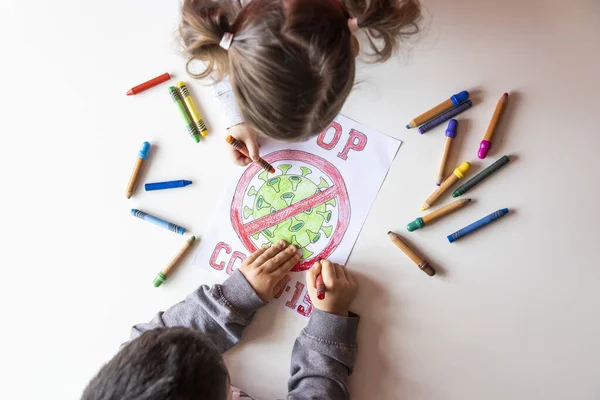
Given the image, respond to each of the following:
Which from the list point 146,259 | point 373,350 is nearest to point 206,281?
point 146,259

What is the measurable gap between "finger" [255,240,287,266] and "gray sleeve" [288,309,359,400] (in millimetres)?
119

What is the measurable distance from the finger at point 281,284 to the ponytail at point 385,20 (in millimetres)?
395

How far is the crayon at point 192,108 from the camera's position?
82cm

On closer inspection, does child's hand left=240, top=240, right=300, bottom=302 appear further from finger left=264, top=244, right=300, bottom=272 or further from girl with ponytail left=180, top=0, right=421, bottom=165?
girl with ponytail left=180, top=0, right=421, bottom=165

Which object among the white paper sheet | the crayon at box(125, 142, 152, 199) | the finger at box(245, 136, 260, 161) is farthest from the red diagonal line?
the crayon at box(125, 142, 152, 199)

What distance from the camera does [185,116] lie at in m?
0.83

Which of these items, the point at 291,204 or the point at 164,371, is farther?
the point at 291,204

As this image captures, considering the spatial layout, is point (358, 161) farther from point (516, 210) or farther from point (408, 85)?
point (516, 210)

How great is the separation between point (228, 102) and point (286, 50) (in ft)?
0.85

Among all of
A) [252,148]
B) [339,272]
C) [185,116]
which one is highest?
[185,116]

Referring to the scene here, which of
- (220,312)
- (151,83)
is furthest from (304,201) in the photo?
(151,83)

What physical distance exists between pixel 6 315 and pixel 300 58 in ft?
2.31

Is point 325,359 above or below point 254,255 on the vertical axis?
below

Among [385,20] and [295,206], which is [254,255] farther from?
[385,20]
